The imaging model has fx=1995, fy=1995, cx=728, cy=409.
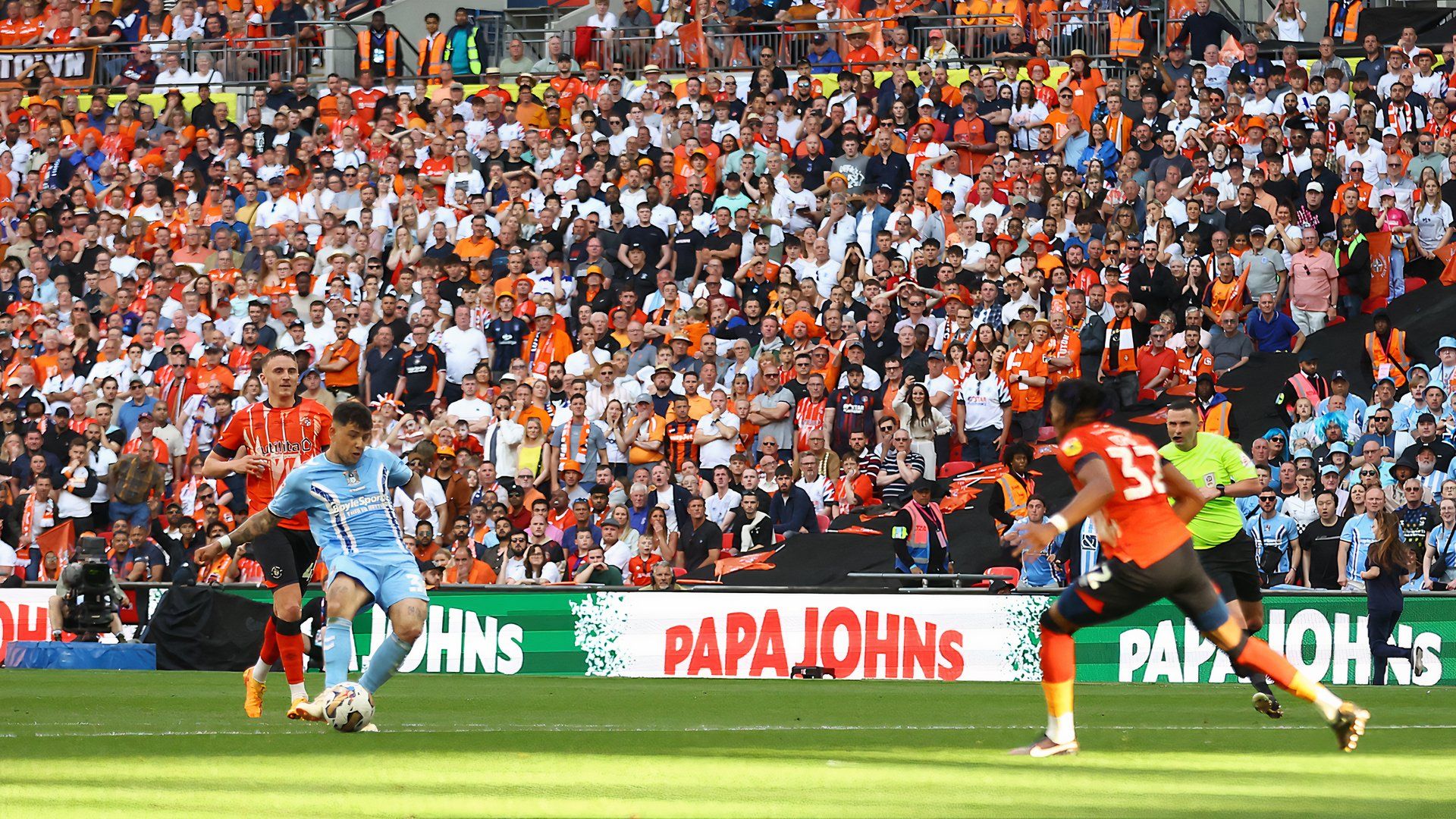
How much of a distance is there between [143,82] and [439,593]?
16.4 metres

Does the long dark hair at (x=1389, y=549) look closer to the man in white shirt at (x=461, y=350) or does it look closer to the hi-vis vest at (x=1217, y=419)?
the hi-vis vest at (x=1217, y=419)

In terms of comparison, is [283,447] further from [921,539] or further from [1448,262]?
[1448,262]

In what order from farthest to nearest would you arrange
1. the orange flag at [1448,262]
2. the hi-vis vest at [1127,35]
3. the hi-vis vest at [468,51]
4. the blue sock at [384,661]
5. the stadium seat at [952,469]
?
the hi-vis vest at [468,51], the hi-vis vest at [1127,35], the orange flag at [1448,262], the stadium seat at [952,469], the blue sock at [384,661]

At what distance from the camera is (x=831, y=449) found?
21.6 metres

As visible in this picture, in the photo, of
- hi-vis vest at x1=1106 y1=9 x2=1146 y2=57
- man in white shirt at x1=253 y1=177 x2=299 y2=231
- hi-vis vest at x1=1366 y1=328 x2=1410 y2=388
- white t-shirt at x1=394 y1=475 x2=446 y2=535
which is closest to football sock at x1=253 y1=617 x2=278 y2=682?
white t-shirt at x1=394 y1=475 x2=446 y2=535

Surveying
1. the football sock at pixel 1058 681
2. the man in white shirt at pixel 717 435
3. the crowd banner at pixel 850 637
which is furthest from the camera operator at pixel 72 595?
the football sock at pixel 1058 681

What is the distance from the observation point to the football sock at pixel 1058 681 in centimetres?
897

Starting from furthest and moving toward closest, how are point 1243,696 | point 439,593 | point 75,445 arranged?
point 75,445, point 439,593, point 1243,696

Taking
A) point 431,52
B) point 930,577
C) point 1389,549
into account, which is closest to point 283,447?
point 930,577

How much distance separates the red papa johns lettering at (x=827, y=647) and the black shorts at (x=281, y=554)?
7029mm

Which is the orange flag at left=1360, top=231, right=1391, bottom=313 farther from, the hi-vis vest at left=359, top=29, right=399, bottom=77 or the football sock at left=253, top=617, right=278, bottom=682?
the hi-vis vest at left=359, top=29, right=399, bottom=77

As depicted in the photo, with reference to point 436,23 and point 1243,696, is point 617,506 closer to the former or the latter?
point 1243,696

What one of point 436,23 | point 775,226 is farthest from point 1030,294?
point 436,23

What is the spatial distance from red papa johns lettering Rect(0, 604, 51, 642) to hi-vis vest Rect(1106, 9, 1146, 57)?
15.3 m
